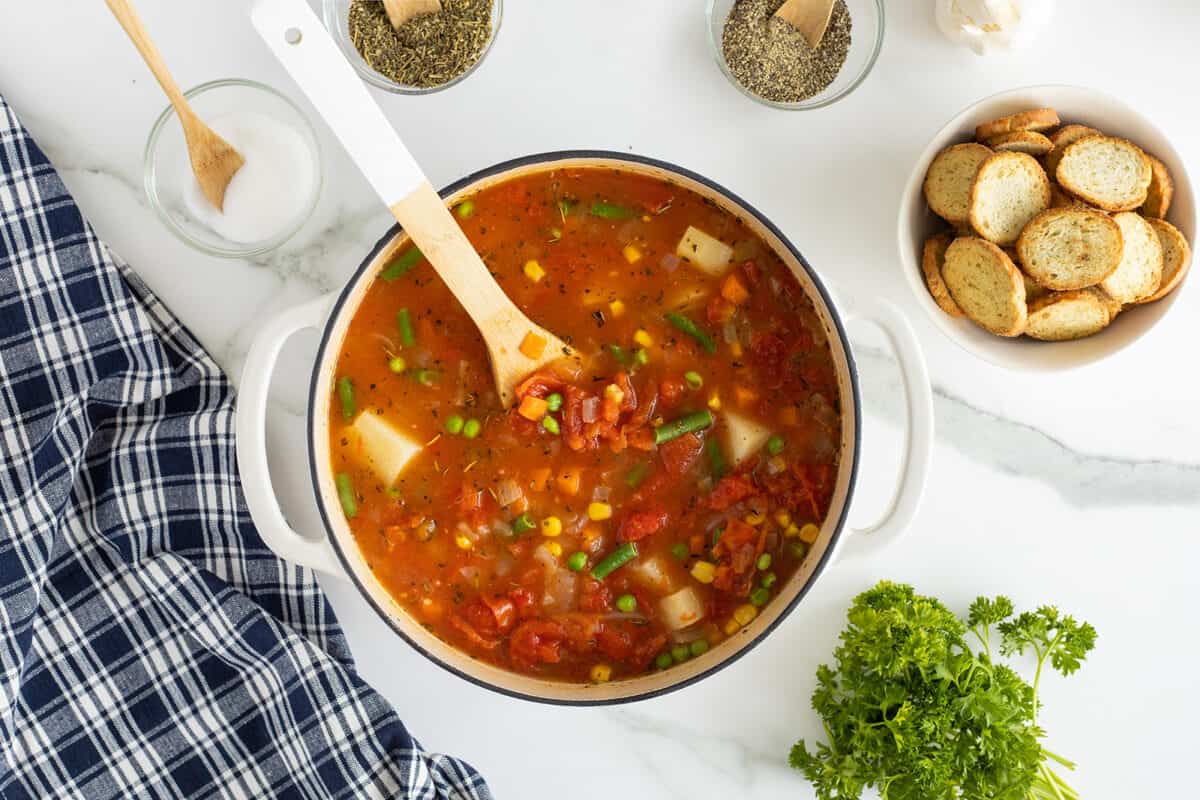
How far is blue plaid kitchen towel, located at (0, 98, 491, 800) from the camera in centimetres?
297

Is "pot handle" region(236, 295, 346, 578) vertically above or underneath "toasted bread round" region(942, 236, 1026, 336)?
above

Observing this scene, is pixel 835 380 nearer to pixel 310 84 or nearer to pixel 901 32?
pixel 901 32

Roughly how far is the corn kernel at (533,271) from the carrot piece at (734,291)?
48 centimetres

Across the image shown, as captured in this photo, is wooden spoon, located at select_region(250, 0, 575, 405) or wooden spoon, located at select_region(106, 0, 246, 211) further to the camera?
wooden spoon, located at select_region(106, 0, 246, 211)

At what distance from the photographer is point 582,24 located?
9.74 ft

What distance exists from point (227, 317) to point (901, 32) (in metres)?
2.05

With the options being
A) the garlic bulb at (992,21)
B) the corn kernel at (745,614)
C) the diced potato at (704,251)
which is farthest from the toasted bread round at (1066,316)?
the corn kernel at (745,614)

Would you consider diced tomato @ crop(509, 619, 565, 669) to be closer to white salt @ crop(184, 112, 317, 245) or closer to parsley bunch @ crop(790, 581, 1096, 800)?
parsley bunch @ crop(790, 581, 1096, 800)

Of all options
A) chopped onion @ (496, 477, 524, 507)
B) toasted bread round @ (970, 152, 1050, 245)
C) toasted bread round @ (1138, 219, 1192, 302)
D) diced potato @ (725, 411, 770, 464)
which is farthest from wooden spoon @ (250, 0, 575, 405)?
toasted bread round @ (1138, 219, 1192, 302)

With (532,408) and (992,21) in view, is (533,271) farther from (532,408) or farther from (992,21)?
(992,21)

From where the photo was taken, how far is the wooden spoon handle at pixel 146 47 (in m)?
2.57

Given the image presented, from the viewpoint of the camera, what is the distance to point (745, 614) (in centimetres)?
286

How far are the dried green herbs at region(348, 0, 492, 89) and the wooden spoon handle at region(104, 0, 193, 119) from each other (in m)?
0.50

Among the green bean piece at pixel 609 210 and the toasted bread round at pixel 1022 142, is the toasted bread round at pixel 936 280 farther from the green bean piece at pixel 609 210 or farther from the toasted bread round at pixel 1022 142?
the green bean piece at pixel 609 210
